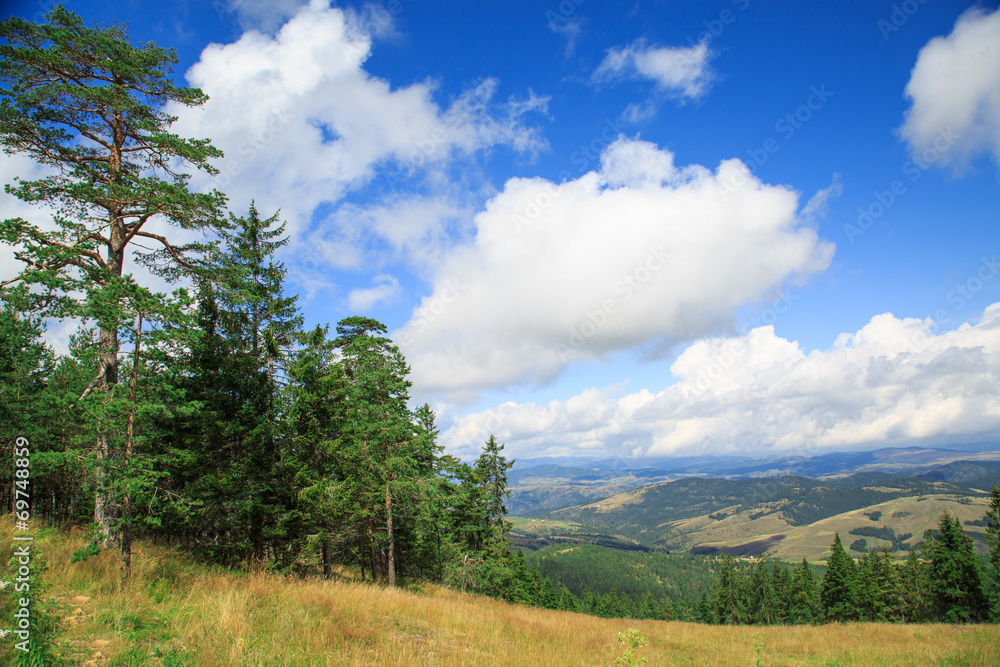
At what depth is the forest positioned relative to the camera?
8984 millimetres

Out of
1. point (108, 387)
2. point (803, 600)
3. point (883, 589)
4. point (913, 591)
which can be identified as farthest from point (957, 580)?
point (108, 387)

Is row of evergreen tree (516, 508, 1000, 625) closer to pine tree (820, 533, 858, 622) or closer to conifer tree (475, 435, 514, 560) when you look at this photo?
pine tree (820, 533, 858, 622)

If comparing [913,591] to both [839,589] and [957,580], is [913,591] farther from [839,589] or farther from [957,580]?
[957,580]

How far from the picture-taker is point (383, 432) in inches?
747

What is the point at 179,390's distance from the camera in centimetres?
914

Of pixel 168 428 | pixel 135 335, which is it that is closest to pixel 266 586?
pixel 135 335

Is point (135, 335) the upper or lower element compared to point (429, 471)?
upper

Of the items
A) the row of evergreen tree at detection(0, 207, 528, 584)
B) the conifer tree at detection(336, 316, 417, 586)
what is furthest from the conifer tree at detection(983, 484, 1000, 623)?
the conifer tree at detection(336, 316, 417, 586)

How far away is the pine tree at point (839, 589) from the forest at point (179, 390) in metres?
45.2

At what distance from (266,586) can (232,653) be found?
4.81 m

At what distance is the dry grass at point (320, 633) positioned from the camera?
257 inches

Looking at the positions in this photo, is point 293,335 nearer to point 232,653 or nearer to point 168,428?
point 168,428

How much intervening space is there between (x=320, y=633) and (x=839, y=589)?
63.7 meters

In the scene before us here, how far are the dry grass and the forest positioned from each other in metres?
1.09
